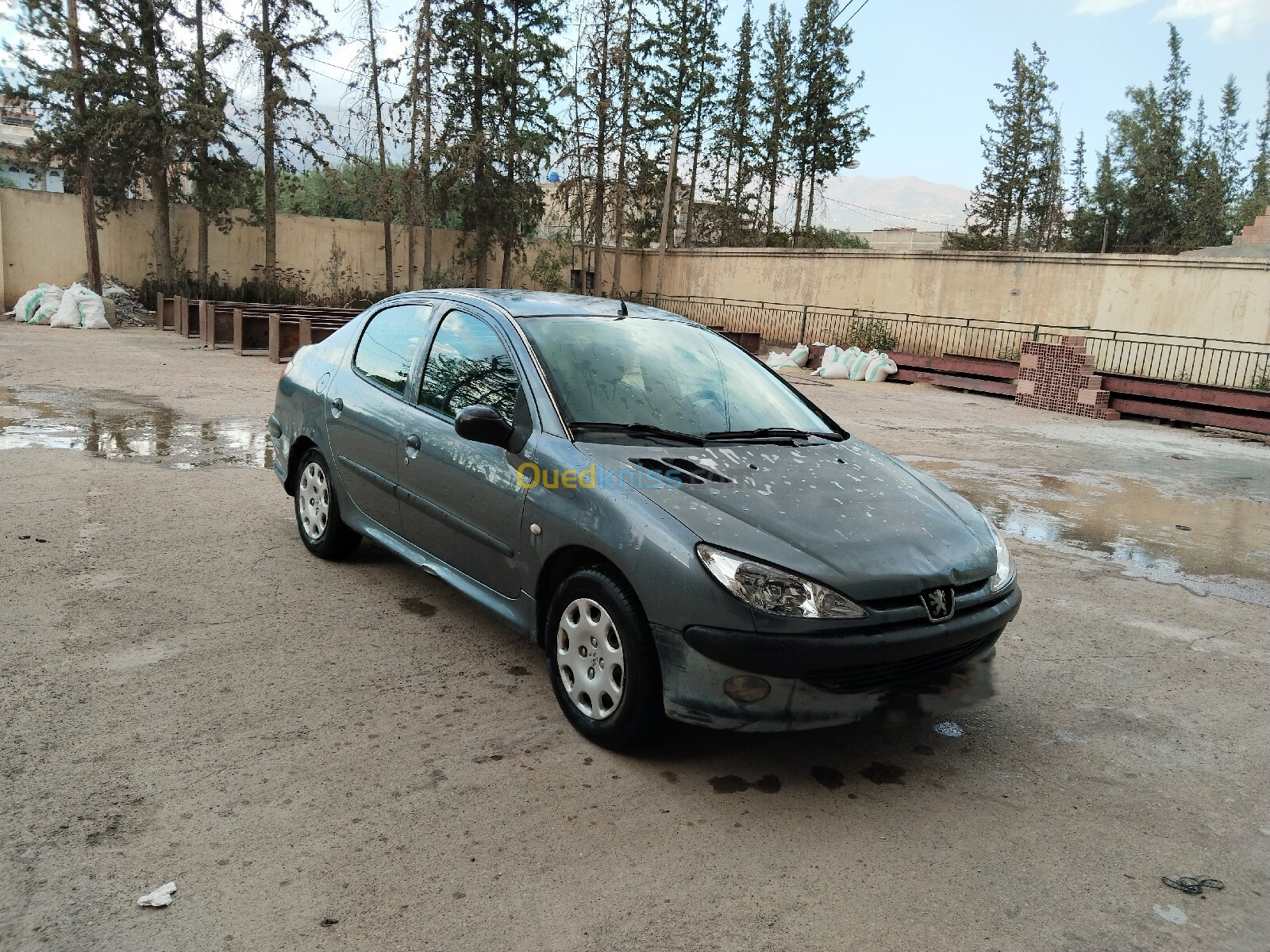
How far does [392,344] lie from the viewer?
15.8 ft

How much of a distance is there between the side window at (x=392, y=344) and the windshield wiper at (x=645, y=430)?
1281 millimetres

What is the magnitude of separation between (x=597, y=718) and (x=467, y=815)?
612 mm

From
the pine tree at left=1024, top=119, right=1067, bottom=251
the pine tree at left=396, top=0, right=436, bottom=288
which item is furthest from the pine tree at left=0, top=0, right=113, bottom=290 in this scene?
the pine tree at left=1024, top=119, right=1067, bottom=251

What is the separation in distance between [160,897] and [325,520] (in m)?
2.98

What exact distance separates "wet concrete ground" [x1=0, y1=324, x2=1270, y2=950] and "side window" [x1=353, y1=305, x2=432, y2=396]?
1170 millimetres

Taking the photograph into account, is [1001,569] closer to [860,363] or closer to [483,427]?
[483,427]

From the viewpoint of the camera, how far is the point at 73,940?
7.57ft

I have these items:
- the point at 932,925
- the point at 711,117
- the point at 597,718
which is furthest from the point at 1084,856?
the point at 711,117

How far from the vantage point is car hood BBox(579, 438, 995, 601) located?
307 centimetres

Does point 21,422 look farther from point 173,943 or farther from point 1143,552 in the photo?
point 1143,552

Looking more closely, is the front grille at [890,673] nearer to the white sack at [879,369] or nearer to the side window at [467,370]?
the side window at [467,370]

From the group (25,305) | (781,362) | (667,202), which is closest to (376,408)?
(781,362)

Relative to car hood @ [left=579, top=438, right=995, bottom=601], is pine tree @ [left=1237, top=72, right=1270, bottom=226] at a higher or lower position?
higher

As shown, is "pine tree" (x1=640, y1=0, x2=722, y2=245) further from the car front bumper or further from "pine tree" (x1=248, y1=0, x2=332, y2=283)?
the car front bumper
